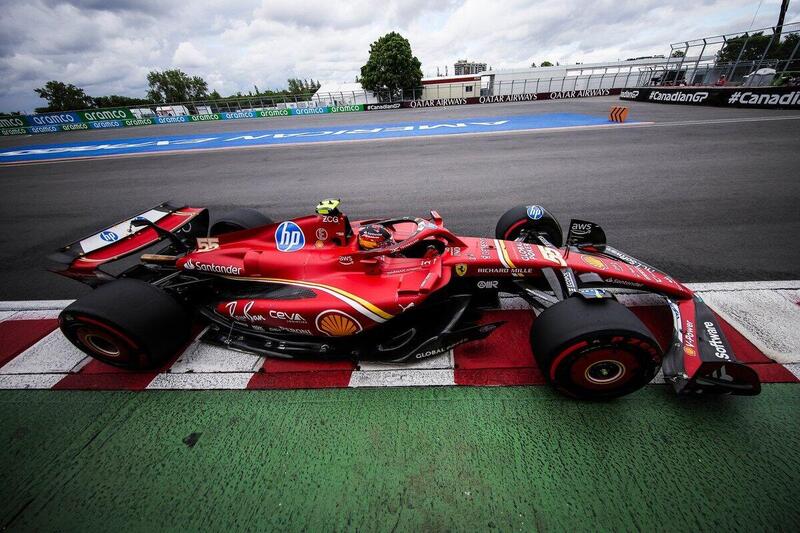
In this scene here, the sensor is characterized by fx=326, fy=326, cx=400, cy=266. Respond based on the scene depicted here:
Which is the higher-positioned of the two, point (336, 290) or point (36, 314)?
point (336, 290)

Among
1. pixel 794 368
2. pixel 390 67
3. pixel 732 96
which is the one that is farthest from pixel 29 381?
pixel 390 67

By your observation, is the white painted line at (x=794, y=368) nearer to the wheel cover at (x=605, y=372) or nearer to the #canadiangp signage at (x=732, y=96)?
the wheel cover at (x=605, y=372)

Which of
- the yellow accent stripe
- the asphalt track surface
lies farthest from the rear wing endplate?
the asphalt track surface

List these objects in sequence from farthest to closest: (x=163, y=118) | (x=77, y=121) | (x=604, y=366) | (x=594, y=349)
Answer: (x=163, y=118)
(x=77, y=121)
(x=604, y=366)
(x=594, y=349)

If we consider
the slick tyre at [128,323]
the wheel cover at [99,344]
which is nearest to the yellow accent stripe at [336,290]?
the slick tyre at [128,323]

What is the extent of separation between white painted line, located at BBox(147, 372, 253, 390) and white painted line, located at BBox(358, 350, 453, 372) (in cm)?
94

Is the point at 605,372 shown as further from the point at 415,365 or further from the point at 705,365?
the point at 415,365

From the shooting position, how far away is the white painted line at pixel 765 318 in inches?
101

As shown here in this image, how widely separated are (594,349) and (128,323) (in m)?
3.19

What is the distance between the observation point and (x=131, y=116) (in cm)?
2869

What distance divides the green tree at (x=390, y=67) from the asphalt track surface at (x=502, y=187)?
3559cm

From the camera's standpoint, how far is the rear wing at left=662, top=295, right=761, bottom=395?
1.97 meters

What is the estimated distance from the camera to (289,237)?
2.88 meters

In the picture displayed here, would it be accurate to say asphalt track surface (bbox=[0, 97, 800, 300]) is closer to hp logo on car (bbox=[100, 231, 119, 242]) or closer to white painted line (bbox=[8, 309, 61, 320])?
white painted line (bbox=[8, 309, 61, 320])
